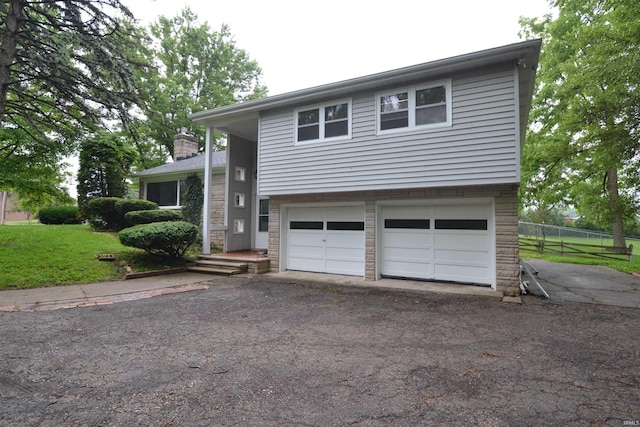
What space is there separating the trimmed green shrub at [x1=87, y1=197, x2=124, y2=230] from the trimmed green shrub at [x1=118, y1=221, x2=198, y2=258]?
4630 millimetres

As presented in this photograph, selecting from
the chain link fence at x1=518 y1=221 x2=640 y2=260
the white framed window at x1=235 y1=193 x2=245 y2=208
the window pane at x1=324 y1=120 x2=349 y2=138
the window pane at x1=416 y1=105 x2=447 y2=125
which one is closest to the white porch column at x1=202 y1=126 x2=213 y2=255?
the white framed window at x1=235 y1=193 x2=245 y2=208

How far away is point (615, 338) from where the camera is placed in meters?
4.16

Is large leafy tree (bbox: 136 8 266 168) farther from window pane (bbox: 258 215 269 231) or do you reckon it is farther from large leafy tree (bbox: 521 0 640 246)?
large leafy tree (bbox: 521 0 640 246)

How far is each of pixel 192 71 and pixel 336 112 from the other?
76.6ft

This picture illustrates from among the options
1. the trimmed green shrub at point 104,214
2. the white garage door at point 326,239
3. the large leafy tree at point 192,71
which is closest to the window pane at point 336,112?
the white garage door at point 326,239

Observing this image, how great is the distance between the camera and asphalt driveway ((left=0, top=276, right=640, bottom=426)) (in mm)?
2396

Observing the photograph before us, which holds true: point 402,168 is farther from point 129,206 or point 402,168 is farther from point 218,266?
point 129,206

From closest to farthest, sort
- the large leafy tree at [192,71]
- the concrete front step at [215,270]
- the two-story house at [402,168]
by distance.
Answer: the two-story house at [402,168] < the concrete front step at [215,270] < the large leafy tree at [192,71]

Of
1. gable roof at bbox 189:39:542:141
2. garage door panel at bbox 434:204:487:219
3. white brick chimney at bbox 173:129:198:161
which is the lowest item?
garage door panel at bbox 434:204:487:219

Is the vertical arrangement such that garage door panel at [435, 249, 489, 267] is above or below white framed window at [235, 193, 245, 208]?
below

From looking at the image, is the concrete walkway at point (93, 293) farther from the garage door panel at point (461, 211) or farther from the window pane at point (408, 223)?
the garage door panel at point (461, 211)

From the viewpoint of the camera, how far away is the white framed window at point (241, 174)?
37.0ft

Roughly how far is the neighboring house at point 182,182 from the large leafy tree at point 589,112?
1287 centimetres

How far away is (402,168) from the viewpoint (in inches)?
283
